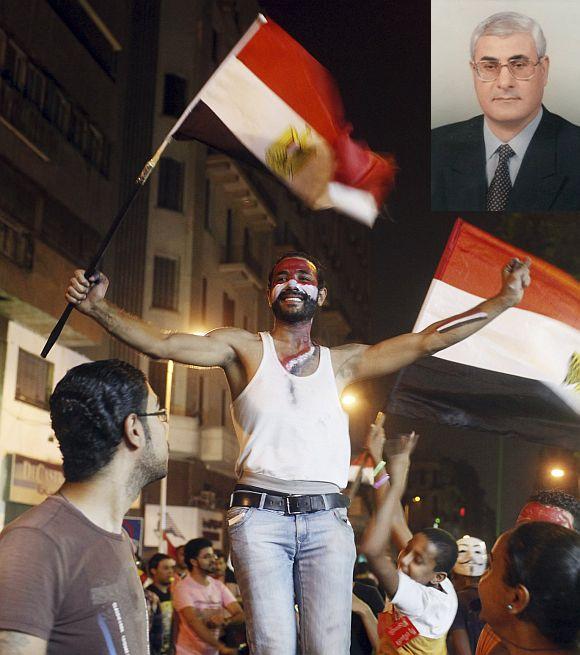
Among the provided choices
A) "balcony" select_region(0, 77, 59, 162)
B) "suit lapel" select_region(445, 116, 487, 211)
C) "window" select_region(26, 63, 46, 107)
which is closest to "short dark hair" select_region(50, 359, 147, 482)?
"suit lapel" select_region(445, 116, 487, 211)

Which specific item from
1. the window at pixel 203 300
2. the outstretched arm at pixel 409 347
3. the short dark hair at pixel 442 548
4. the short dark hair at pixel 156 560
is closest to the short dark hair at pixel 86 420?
the outstretched arm at pixel 409 347

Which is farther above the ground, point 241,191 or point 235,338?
point 241,191

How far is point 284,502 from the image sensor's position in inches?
190

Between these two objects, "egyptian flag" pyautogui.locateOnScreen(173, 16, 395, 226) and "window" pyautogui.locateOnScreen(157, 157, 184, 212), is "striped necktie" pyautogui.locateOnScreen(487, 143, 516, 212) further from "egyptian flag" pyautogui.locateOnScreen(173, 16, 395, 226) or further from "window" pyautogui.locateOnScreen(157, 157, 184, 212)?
"window" pyautogui.locateOnScreen(157, 157, 184, 212)

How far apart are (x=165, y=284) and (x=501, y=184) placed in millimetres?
23551

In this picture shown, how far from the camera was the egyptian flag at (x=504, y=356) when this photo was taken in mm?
8680

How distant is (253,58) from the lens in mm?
6461

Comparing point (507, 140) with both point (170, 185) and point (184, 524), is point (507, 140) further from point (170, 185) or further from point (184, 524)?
point (170, 185)

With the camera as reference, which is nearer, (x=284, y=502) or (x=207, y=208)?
(x=284, y=502)

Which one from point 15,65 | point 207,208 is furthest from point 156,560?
point 207,208

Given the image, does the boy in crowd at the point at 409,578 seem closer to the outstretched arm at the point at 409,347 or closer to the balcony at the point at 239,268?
the outstretched arm at the point at 409,347

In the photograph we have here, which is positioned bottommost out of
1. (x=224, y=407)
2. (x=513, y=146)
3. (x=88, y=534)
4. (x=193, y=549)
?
(x=193, y=549)

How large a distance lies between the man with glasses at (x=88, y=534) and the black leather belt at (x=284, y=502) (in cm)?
126

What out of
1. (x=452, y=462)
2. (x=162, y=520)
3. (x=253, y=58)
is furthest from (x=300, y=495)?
(x=452, y=462)
